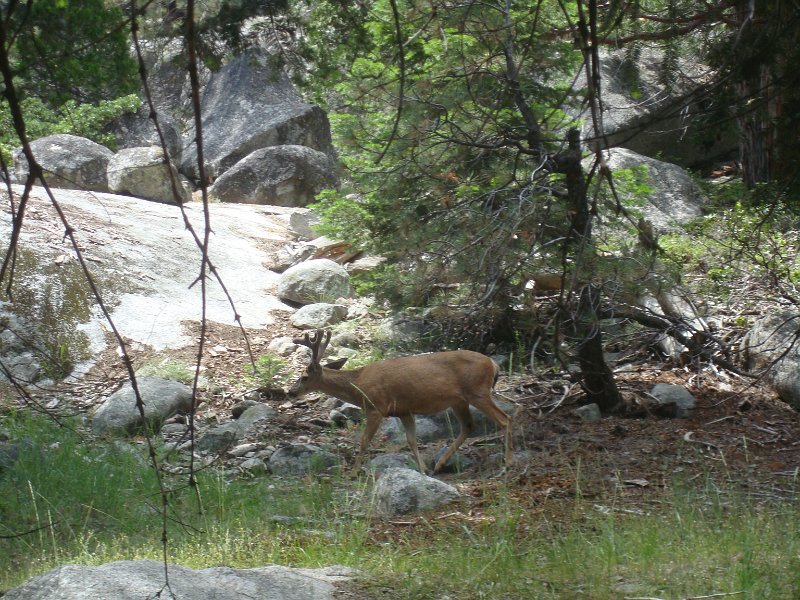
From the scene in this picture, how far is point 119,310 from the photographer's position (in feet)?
43.4

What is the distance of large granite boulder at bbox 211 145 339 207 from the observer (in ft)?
73.8

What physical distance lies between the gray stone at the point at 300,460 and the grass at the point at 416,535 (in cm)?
50

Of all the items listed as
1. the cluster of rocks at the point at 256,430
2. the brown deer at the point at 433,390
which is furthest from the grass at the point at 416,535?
the brown deer at the point at 433,390

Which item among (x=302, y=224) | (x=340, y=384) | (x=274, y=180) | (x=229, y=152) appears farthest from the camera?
(x=229, y=152)

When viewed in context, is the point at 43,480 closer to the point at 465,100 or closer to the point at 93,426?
the point at 93,426

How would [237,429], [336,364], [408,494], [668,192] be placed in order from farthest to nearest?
[668,192]
[336,364]
[237,429]
[408,494]

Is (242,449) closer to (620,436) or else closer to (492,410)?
(492,410)

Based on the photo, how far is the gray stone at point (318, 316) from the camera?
13.8m

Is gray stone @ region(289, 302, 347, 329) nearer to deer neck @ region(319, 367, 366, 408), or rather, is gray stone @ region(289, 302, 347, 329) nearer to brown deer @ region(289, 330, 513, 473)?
deer neck @ region(319, 367, 366, 408)

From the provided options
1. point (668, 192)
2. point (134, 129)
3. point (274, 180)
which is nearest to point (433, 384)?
point (668, 192)

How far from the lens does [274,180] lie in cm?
2253

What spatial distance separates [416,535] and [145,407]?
16.6 feet

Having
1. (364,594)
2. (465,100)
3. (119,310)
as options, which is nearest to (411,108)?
(465,100)

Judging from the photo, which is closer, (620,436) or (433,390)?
(620,436)
